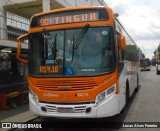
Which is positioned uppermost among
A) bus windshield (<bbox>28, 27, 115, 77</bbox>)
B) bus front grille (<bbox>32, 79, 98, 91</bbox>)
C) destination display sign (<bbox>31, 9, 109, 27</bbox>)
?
destination display sign (<bbox>31, 9, 109, 27</bbox>)

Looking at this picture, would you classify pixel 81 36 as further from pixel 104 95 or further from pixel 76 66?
pixel 104 95

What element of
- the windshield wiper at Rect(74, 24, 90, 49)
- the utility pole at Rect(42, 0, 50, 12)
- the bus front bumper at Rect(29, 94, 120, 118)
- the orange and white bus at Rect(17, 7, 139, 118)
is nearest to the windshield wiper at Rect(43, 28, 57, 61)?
the orange and white bus at Rect(17, 7, 139, 118)

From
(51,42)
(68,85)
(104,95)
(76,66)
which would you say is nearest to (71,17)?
(51,42)

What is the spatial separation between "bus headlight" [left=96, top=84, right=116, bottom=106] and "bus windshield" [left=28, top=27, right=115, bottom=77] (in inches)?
18.8

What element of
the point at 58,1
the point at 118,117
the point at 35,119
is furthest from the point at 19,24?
the point at 118,117

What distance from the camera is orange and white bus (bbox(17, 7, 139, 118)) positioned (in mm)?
7754

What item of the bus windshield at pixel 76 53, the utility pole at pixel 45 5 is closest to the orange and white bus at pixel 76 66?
the bus windshield at pixel 76 53

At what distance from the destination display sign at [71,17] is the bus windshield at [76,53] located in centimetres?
33

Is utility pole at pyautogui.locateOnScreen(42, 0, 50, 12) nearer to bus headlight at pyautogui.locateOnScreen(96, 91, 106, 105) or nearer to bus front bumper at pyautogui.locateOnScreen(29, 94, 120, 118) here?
bus front bumper at pyautogui.locateOnScreen(29, 94, 120, 118)

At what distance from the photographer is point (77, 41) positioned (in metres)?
8.05

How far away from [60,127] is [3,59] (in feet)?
19.8

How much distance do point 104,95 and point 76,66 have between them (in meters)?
1.04

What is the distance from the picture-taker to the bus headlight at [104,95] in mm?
7723

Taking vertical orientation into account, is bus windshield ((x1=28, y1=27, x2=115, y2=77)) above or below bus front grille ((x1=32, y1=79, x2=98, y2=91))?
above
